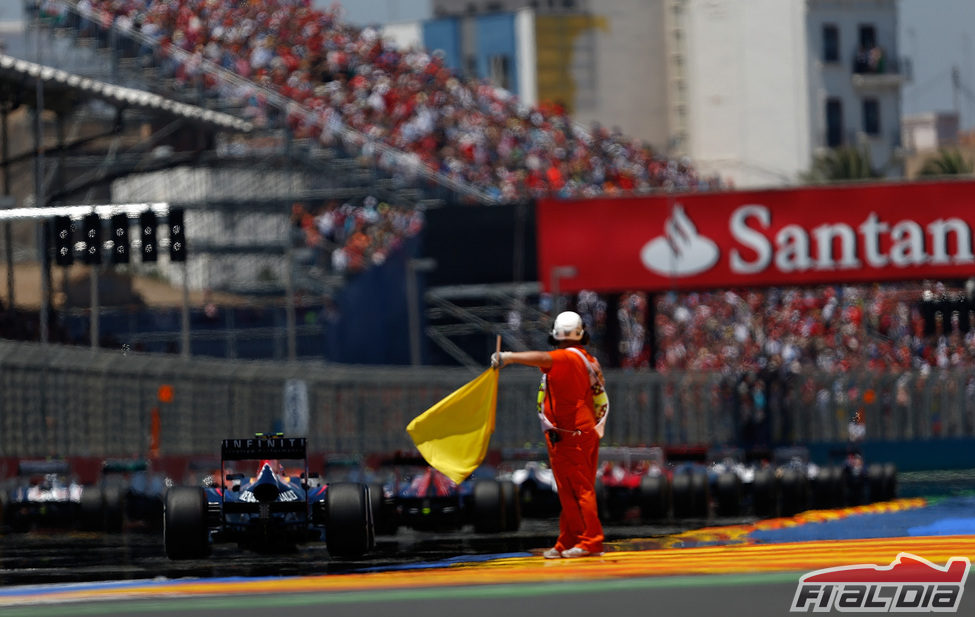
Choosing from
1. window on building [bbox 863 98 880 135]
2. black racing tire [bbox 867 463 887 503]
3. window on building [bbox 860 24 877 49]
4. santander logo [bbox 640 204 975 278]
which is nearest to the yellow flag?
→ black racing tire [bbox 867 463 887 503]

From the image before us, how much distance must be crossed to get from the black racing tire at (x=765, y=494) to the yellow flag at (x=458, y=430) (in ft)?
41.2

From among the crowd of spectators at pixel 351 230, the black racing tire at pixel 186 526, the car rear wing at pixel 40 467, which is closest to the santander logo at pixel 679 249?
the crowd of spectators at pixel 351 230

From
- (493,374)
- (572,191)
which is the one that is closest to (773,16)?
(572,191)

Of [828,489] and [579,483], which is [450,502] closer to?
[579,483]

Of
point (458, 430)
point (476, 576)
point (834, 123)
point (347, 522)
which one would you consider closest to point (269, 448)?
point (347, 522)

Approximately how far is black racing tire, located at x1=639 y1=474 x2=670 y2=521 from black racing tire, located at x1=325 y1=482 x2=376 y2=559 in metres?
9.43

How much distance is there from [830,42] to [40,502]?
6724 centimetres

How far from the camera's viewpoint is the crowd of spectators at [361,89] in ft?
157

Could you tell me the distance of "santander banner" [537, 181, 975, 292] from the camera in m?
46.4

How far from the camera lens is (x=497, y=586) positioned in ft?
37.1

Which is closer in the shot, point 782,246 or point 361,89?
point 782,246

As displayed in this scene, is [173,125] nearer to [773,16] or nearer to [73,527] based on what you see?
[73,527]

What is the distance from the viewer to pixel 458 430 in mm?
14594

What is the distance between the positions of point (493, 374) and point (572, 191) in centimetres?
3767
